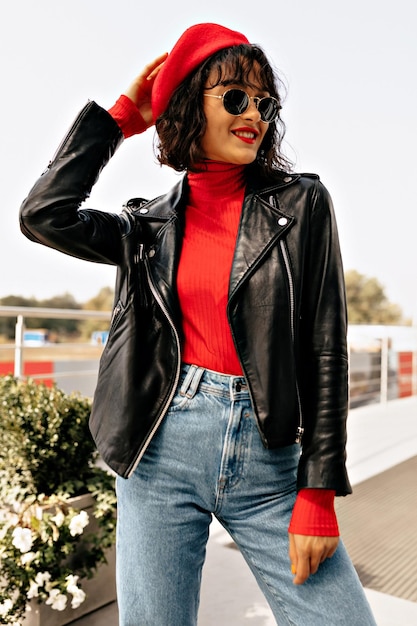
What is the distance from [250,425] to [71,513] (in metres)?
1.33

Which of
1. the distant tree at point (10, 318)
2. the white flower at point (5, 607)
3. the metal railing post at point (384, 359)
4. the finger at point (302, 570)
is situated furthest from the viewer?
the distant tree at point (10, 318)

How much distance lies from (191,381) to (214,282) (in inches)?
7.4

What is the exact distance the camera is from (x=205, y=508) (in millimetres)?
1081

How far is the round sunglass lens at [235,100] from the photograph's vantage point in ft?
3.65

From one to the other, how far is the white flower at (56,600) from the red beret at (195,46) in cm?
170

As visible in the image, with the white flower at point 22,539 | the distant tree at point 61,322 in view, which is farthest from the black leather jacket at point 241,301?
the distant tree at point 61,322

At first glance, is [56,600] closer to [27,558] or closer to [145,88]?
[27,558]

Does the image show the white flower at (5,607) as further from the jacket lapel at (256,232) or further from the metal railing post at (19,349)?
the metal railing post at (19,349)

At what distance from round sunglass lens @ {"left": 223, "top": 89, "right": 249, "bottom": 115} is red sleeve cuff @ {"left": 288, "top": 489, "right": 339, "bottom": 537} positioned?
0.71 metres

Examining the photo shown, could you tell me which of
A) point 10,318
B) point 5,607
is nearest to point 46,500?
point 5,607

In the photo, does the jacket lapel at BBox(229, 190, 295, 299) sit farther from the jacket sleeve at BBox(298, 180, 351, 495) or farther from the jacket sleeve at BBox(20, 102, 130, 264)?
the jacket sleeve at BBox(20, 102, 130, 264)

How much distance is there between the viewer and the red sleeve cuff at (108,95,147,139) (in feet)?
4.15

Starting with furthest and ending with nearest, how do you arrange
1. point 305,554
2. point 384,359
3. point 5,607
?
point 384,359
point 5,607
point 305,554

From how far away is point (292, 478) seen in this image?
108 cm
